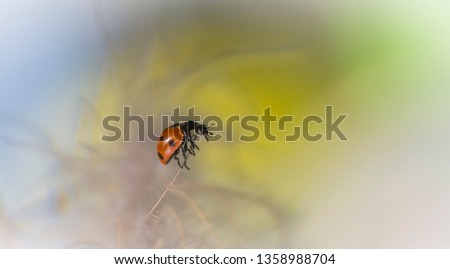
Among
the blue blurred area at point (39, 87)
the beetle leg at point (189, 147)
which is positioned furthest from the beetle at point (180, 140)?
the blue blurred area at point (39, 87)

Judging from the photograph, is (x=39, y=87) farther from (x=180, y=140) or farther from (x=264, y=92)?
(x=264, y=92)

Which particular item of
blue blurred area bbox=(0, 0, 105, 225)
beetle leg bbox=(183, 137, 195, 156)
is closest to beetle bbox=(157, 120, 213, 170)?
beetle leg bbox=(183, 137, 195, 156)

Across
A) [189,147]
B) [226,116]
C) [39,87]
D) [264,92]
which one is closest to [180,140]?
[189,147]
